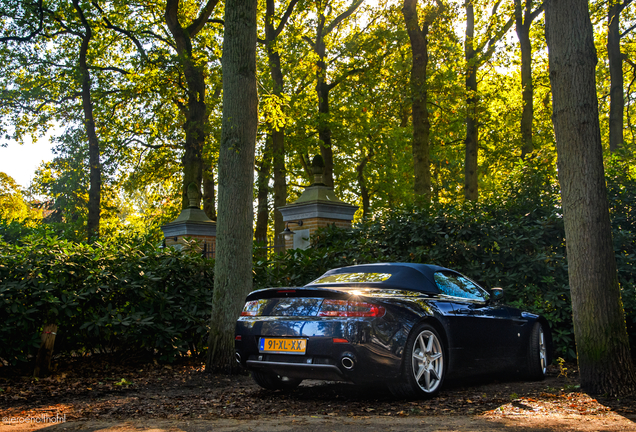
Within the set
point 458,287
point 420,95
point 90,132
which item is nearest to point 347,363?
point 458,287

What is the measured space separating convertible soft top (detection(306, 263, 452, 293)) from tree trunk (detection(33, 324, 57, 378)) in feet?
11.9

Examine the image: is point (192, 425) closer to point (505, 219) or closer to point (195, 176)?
point (505, 219)

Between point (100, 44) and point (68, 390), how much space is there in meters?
18.9

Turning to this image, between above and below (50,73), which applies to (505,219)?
below

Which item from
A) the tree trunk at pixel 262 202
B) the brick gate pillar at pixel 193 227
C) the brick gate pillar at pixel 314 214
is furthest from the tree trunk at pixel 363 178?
the brick gate pillar at pixel 314 214

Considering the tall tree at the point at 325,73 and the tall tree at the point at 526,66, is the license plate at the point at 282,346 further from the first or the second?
the tall tree at the point at 325,73

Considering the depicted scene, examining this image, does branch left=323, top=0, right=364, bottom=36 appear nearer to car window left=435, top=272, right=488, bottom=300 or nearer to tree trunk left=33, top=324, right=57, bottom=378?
car window left=435, top=272, right=488, bottom=300

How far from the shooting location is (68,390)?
6.57 m

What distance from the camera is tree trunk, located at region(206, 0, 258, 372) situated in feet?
25.9

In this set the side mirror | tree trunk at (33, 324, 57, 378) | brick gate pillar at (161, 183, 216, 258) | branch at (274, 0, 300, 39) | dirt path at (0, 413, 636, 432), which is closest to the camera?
dirt path at (0, 413, 636, 432)

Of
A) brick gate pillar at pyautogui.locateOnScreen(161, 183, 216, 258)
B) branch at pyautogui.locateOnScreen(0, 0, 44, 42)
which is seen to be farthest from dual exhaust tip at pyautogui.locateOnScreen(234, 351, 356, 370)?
branch at pyautogui.locateOnScreen(0, 0, 44, 42)

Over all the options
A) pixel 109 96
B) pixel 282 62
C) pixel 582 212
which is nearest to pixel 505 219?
pixel 582 212

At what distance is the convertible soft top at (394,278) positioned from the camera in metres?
6.12

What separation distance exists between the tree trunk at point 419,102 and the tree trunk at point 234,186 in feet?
25.6
